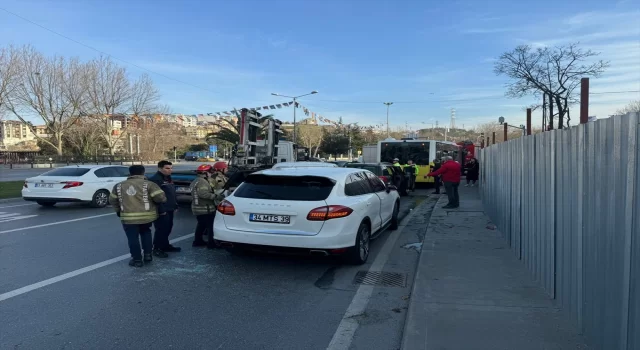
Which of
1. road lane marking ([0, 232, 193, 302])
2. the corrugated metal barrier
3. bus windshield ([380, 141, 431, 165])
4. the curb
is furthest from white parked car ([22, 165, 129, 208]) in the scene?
bus windshield ([380, 141, 431, 165])

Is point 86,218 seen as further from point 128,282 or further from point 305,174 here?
point 305,174

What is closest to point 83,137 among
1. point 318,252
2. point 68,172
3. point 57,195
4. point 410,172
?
point 68,172

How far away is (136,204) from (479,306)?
463 centimetres

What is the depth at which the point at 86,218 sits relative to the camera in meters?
11.0

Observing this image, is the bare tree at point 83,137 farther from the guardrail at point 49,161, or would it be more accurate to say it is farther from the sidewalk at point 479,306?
the sidewalk at point 479,306

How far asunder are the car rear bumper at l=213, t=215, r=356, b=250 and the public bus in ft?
54.3

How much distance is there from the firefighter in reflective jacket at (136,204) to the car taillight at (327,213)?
7.29 feet

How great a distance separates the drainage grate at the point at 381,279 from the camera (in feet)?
19.2

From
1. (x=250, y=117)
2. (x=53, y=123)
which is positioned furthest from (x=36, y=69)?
(x=250, y=117)

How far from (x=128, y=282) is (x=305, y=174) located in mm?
2747

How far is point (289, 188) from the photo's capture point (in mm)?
6355

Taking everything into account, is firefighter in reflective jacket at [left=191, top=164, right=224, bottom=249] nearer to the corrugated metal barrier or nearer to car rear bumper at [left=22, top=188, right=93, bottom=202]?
the corrugated metal barrier

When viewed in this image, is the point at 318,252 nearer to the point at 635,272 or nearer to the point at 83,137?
the point at 635,272

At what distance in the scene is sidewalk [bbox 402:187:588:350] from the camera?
3.84 meters
